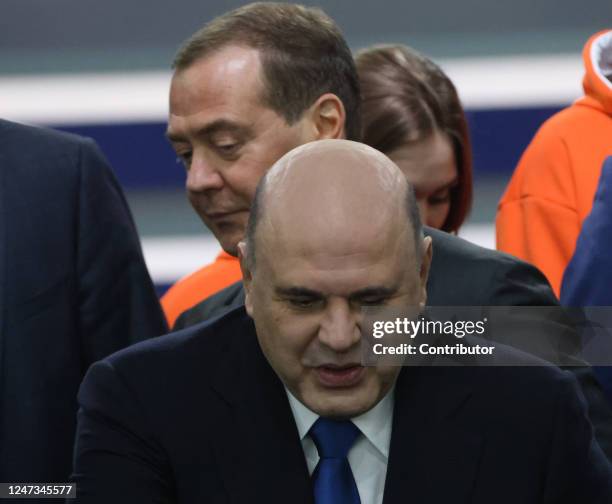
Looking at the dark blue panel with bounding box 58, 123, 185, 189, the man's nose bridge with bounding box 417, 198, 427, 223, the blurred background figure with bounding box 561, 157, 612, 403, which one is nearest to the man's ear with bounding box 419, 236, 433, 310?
the blurred background figure with bounding box 561, 157, 612, 403

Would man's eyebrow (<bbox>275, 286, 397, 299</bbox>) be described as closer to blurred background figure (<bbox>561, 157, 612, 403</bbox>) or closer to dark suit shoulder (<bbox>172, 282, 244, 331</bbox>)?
blurred background figure (<bbox>561, 157, 612, 403</bbox>)

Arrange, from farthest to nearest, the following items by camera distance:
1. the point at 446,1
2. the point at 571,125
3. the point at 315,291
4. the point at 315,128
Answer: the point at 446,1 → the point at 571,125 → the point at 315,128 → the point at 315,291

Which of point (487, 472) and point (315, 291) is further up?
point (315, 291)

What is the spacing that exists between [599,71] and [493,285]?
77cm

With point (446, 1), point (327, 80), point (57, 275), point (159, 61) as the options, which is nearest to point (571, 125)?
point (327, 80)

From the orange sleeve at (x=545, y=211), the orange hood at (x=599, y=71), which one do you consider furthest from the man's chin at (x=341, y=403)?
the orange hood at (x=599, y=71)

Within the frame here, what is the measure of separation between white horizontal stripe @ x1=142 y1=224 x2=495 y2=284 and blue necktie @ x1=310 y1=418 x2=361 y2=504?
2.08 m

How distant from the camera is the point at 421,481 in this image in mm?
1735

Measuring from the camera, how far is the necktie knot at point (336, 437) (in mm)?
1748

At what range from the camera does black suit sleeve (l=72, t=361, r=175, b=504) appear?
1.75 m

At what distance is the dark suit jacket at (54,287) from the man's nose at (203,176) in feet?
0.39

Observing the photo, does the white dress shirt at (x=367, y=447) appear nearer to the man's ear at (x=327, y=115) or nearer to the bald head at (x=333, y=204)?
the bald head at (x=333, y=204)

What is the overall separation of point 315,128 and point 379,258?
69cm

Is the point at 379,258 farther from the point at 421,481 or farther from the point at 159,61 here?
the point at 159,61
